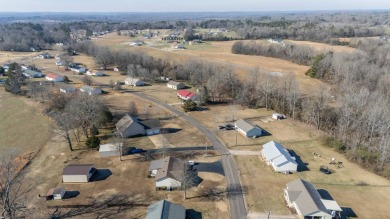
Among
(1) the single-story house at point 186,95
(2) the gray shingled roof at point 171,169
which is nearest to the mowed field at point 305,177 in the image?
(2) the gray shingled roof at point 171,169

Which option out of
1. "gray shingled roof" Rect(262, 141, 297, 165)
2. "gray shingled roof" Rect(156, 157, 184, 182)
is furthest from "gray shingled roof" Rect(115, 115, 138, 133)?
"gray shingled roof" Rect(262, 141, 297, 165)

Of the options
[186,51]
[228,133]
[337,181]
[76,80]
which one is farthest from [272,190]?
[186,51]

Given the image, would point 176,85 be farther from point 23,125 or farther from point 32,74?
point 32,74

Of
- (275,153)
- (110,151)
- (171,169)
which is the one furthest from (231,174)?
(110,151)

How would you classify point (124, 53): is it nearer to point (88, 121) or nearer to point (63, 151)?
point (88, 121)

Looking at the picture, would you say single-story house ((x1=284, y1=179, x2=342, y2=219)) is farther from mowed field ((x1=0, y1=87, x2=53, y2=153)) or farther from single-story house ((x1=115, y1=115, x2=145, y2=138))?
mowed field ((x1=0, y1=87, x2=53, y2=153))

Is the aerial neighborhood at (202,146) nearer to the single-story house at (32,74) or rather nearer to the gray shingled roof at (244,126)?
the gray shingled roof at (244,126)

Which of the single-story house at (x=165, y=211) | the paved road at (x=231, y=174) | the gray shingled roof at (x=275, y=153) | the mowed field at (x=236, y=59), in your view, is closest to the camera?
the single-story house at (x=165, y=211)
